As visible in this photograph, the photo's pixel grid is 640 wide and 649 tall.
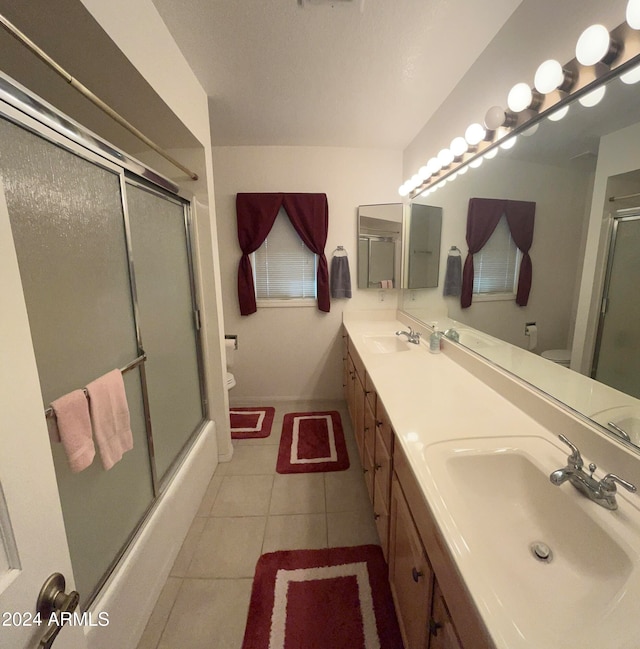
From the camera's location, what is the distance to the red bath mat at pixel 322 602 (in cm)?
104

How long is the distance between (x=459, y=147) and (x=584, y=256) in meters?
0.93

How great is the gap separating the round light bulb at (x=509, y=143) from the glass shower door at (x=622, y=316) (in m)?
0.59

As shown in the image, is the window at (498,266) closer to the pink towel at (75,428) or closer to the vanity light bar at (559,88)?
the vanity light bar at (559,88)

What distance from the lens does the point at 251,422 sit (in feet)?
Result: 8.29

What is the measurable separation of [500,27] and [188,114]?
149 cm

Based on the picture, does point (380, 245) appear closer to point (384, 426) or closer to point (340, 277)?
point (340, 277)

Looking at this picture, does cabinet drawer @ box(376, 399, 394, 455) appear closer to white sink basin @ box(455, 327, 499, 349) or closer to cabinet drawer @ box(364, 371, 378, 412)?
cabinet drawer @ box(364, 371, 378, 412)

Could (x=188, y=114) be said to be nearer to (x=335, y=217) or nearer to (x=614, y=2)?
(x=335, y=217)

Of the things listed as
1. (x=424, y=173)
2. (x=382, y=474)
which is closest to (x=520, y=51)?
(x=424, y=173)

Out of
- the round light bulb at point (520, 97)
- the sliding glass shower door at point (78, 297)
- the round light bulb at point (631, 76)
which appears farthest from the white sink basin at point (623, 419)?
the sliding glass shower door at point (78, 297)

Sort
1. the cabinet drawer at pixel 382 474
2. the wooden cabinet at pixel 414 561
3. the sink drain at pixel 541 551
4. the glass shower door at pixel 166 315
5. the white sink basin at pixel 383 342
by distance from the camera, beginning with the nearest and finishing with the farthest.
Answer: the wooden cabinet at pixel 414 561
the sink drain at pixel 541 551
the cabinet drawer at pixel 382 474
the glass shower door at pixel 166 315
the white sink basin at pixel 383 342

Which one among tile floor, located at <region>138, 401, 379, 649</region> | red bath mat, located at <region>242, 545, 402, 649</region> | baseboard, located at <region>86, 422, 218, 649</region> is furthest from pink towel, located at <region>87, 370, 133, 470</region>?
red bath mat, located at <region>242, 545, 402, 649</region>

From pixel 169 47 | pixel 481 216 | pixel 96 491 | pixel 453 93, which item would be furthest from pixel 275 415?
pixel 453 93

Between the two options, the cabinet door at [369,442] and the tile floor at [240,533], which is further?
the cabinet door at [369,442]
